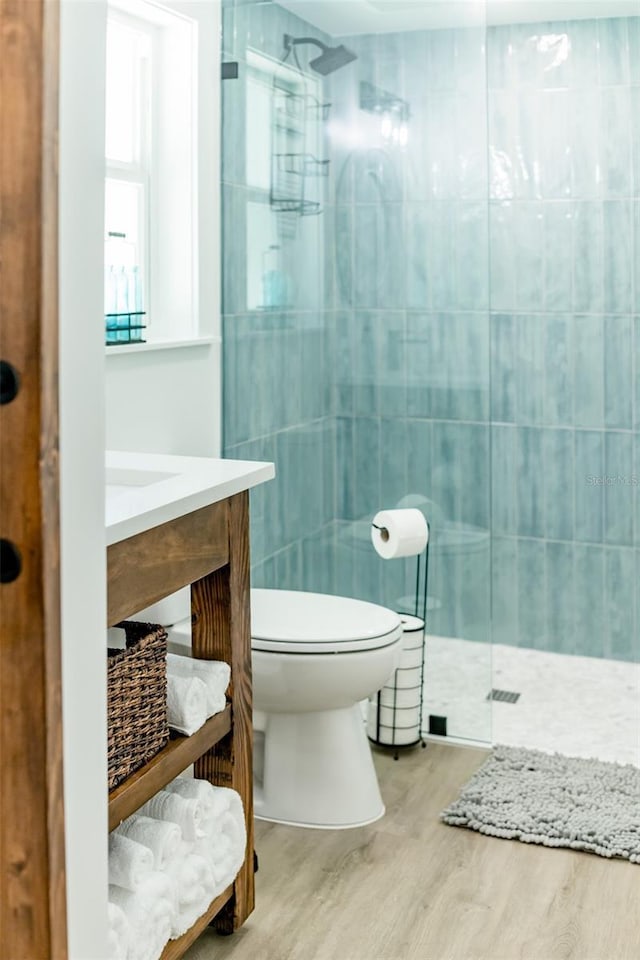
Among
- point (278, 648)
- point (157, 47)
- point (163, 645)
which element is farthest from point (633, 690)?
point (157, 47)

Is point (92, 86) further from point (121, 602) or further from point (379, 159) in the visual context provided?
point (379, 159)

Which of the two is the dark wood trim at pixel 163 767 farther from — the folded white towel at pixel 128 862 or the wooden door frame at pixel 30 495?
the wooden door frame at pixel 30 495

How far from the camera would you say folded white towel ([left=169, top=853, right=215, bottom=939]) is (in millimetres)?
1854

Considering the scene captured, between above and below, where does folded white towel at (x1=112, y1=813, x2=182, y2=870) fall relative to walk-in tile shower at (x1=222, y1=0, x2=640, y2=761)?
below

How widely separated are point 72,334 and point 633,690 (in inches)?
108

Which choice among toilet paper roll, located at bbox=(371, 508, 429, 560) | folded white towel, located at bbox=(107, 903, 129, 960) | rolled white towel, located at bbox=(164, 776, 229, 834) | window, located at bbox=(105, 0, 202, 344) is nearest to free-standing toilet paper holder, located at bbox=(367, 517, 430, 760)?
toilet paper roll, located at bbox=(371, 508, 429, 560)

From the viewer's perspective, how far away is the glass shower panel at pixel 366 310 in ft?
9.75

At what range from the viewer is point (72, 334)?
52.6 inches

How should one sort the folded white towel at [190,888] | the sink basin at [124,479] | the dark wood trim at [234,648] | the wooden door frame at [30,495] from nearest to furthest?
the wooden door frame at [30,495], the folded white towel at [190,888], the dark wood trim at [234,648], the sink basin at [124,479]

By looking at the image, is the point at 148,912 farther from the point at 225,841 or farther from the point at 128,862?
the point at 225,841

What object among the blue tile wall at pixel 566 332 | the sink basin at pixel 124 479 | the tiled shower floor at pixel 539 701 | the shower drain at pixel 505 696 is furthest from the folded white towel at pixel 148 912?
the blue tile wall at pixel 566 332

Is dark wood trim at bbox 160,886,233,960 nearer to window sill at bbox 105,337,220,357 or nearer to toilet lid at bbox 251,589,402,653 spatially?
toilet lid at bbox 251,589,402,653

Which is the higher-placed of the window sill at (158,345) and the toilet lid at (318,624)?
the window sill at (158,345)

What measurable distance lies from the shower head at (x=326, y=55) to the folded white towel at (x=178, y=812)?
198 centimetres
